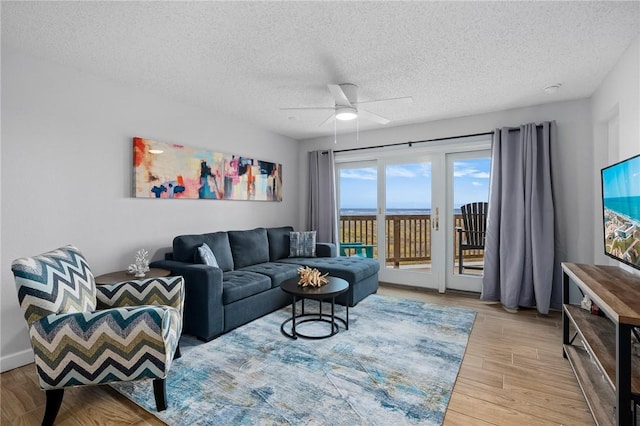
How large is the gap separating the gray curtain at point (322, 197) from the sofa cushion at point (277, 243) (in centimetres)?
71

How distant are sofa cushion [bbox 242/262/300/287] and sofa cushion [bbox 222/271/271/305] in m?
0.09

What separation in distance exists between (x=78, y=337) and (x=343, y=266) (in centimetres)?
267

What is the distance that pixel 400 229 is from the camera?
4.85 meters

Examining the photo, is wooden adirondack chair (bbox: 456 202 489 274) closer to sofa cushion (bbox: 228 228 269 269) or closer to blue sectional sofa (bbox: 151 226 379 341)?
blue sectional sofa (bbox: 151 226 379 341)

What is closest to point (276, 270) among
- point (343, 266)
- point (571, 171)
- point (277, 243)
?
point (343, 266)

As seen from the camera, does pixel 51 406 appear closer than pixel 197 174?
Yes

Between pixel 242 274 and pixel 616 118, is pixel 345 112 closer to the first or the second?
→ pixel 242 274

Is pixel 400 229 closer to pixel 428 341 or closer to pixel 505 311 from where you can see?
pixel 505 311

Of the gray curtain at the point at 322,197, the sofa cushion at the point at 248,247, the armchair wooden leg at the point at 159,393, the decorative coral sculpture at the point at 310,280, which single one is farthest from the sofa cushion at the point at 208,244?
the gray curtain at the point at 322,197

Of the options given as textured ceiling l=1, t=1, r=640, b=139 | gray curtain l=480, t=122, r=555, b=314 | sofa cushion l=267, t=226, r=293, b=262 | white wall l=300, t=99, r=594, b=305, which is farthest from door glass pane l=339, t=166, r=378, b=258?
white wall l=300, t=99, r=594, b=305

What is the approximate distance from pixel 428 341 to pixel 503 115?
9.70 ft

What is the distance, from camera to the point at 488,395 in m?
1.98

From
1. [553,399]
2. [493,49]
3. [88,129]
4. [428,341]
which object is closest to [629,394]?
[553,399]

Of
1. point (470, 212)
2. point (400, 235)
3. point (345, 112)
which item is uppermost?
point (345, 112)
